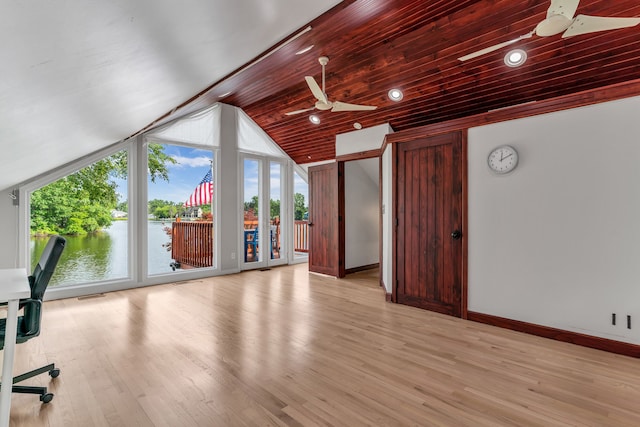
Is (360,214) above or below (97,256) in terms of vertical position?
above

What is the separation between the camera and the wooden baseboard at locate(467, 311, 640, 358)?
2656mm

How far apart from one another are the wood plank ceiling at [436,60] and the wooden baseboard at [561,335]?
267 cm

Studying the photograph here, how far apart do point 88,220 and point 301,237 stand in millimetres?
4610

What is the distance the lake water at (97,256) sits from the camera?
456cm

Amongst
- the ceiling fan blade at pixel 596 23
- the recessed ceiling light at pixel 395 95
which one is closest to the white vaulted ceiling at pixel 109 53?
the ceiling fan blade at pixel 596 23

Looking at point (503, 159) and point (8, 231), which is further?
point (8, 231)

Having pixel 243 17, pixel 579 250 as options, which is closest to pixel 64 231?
pixel 243 17

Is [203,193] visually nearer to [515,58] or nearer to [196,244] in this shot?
[196,244]

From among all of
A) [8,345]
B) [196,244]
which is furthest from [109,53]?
[196,244]

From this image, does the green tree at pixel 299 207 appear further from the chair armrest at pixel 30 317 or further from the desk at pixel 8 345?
the desk at pixel 8 345

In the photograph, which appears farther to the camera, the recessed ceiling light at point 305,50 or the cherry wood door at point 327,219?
the cherry wood door at point 327,219

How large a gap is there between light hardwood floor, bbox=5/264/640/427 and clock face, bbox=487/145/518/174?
1.72m

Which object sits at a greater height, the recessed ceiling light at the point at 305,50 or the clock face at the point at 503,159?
the recessed ceiling light at the point at 305,50

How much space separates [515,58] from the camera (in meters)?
3.35
